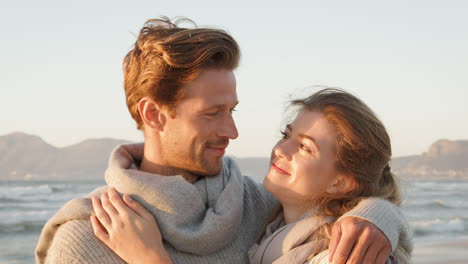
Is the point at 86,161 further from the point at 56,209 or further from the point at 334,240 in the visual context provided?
the point at 334,240

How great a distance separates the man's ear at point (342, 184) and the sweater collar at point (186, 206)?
442 millimetres

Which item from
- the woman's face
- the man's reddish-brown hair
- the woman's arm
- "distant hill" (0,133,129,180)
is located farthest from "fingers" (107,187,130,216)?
"distant hill" (0,133,129,180)

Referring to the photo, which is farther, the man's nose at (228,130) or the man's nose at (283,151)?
the man's nose at (228,130)

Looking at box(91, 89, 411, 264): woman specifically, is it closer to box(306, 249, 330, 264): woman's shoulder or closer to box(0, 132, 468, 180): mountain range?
box(306, 249, 330, 264): woman's shoulder

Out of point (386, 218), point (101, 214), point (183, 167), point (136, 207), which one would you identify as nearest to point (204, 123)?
point (183, 167)

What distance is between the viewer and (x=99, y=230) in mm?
2656

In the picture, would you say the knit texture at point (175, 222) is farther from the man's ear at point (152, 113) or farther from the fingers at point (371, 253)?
the fingers at point (371, 253)

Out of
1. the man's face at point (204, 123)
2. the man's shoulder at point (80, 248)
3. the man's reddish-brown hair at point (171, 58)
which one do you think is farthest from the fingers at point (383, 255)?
the man's reddish-brown hair at point (171, 58)

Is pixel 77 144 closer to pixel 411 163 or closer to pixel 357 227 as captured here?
pixel 411 163

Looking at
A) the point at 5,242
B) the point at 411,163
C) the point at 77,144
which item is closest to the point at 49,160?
the point at 77,144

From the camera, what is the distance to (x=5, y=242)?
1002 cm

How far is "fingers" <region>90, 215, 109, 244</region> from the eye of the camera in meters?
2.63

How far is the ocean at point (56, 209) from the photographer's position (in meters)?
9.98

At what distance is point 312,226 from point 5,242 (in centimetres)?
843
